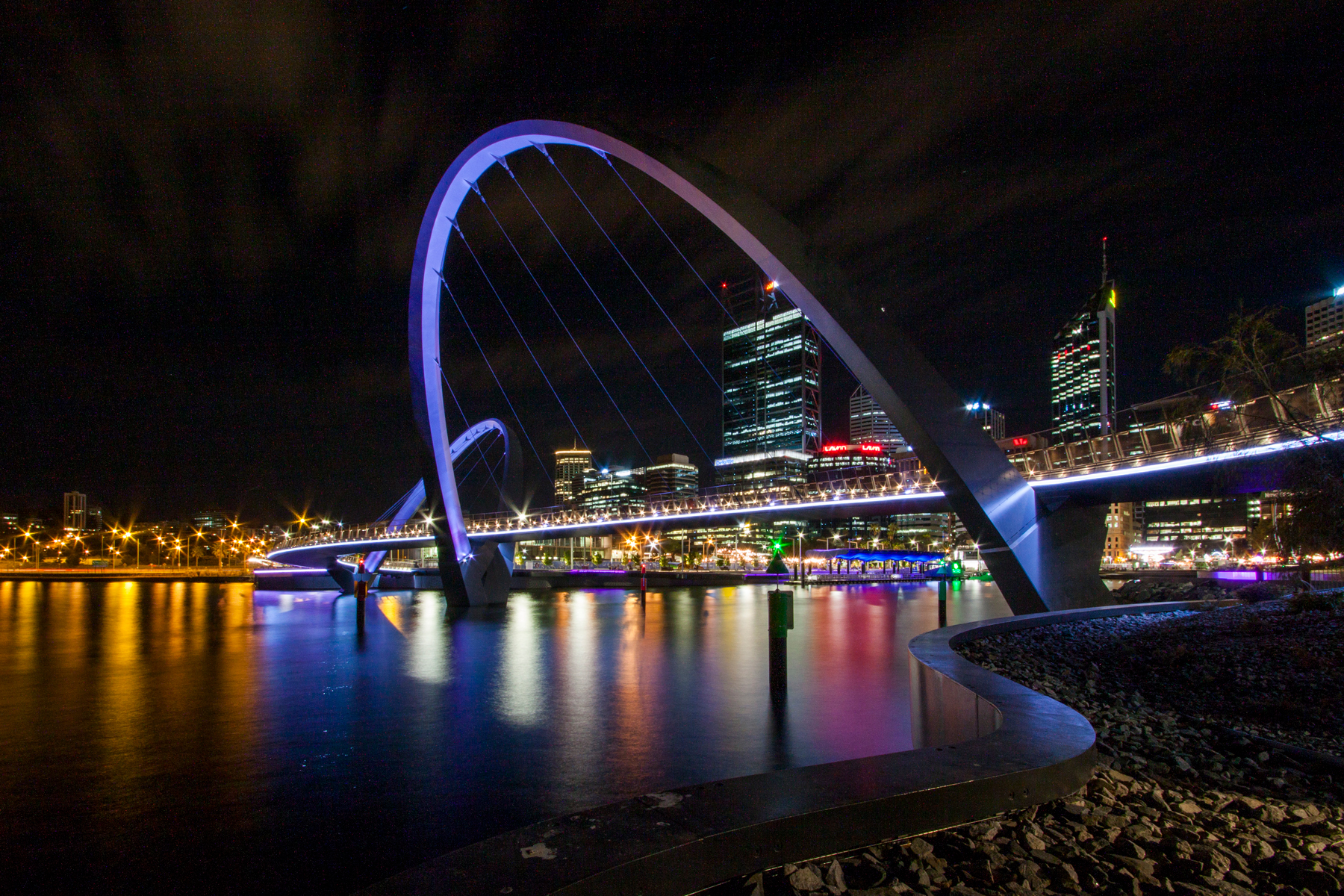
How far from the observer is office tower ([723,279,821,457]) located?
305 ft

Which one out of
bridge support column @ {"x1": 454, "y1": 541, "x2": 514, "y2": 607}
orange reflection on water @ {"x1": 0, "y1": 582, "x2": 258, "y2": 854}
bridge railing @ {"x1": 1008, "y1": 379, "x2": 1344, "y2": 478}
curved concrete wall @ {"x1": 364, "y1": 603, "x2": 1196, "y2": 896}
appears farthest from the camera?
bridge support column @ {"x1": 454, "y1": 541, "x2": 514, "y2": 607}

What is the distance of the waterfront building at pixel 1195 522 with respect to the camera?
113m

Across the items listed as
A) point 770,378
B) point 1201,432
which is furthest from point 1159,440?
point 770,378

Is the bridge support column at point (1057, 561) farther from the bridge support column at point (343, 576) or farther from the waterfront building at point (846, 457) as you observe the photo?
the waterfront building at point (846, 457)

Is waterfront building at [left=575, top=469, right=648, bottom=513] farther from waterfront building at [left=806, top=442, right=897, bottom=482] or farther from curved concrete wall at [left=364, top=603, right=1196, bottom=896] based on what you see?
curved concrete wall at [left=364, top=603, right=1196, bottom=896]

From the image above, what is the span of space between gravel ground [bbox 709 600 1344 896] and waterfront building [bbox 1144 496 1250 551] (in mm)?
118787

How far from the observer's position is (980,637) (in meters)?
10.6

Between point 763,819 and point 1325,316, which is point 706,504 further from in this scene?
point 763,819

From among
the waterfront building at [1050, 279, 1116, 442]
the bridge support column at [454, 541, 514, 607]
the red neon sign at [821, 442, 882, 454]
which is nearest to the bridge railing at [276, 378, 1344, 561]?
the bridge support column at [454, 541, 514, 607]

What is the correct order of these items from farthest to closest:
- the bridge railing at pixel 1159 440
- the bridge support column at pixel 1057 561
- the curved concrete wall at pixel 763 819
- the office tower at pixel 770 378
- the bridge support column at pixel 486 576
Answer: the office tower at pixel 770 378, the bridge support column at pixel 486 576, the bridge support column at pixel 1057 561, the bridge railing at pixel 1159 440, the curved concrete wall at pixel 763 819

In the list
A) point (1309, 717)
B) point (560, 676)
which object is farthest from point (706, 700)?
point (1309, 717)

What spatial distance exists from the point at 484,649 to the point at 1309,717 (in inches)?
654

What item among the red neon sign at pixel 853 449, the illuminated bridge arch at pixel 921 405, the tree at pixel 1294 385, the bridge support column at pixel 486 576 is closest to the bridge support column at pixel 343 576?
the bridge support column at pixel 486 576

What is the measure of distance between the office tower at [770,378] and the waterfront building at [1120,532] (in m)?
56.8
